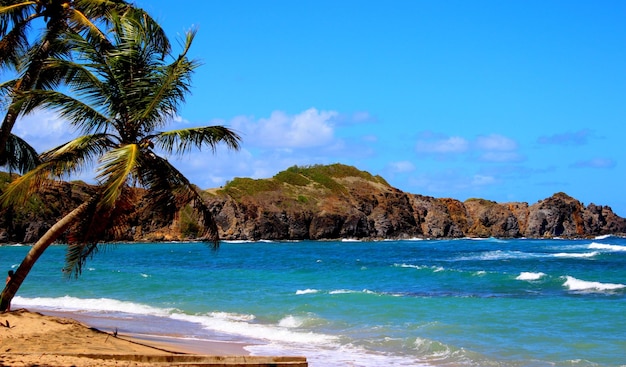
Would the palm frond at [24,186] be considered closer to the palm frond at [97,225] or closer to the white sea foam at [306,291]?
the palm frond at [97,225]

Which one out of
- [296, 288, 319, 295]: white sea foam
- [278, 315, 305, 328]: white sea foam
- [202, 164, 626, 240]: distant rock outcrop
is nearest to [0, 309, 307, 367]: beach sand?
[278, 315, 305, 328]: white sea foam

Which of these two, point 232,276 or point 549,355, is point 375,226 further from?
point 549,355

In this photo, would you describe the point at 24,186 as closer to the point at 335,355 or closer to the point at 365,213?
the point at 335,355

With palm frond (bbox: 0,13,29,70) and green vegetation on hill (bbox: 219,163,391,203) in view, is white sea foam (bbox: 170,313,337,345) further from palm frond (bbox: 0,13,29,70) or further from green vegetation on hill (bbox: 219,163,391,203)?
green vegetation on hill (bbox: 219,163,391,203)

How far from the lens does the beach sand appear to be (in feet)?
27.4

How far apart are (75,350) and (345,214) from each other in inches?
3858

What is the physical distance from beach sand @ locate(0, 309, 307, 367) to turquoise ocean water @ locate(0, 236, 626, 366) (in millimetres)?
3999

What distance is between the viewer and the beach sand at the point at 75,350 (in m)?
8.35

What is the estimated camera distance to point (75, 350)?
382 inches

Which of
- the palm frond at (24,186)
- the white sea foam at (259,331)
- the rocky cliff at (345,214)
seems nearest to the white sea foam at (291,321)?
the white sea foam at (259,331)

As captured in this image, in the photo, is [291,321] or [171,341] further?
[291,321]

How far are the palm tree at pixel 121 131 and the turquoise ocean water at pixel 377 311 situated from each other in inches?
185

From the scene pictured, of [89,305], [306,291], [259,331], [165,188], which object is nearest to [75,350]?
Result: [165,188]

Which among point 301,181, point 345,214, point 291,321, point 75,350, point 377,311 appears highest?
point 301,181
